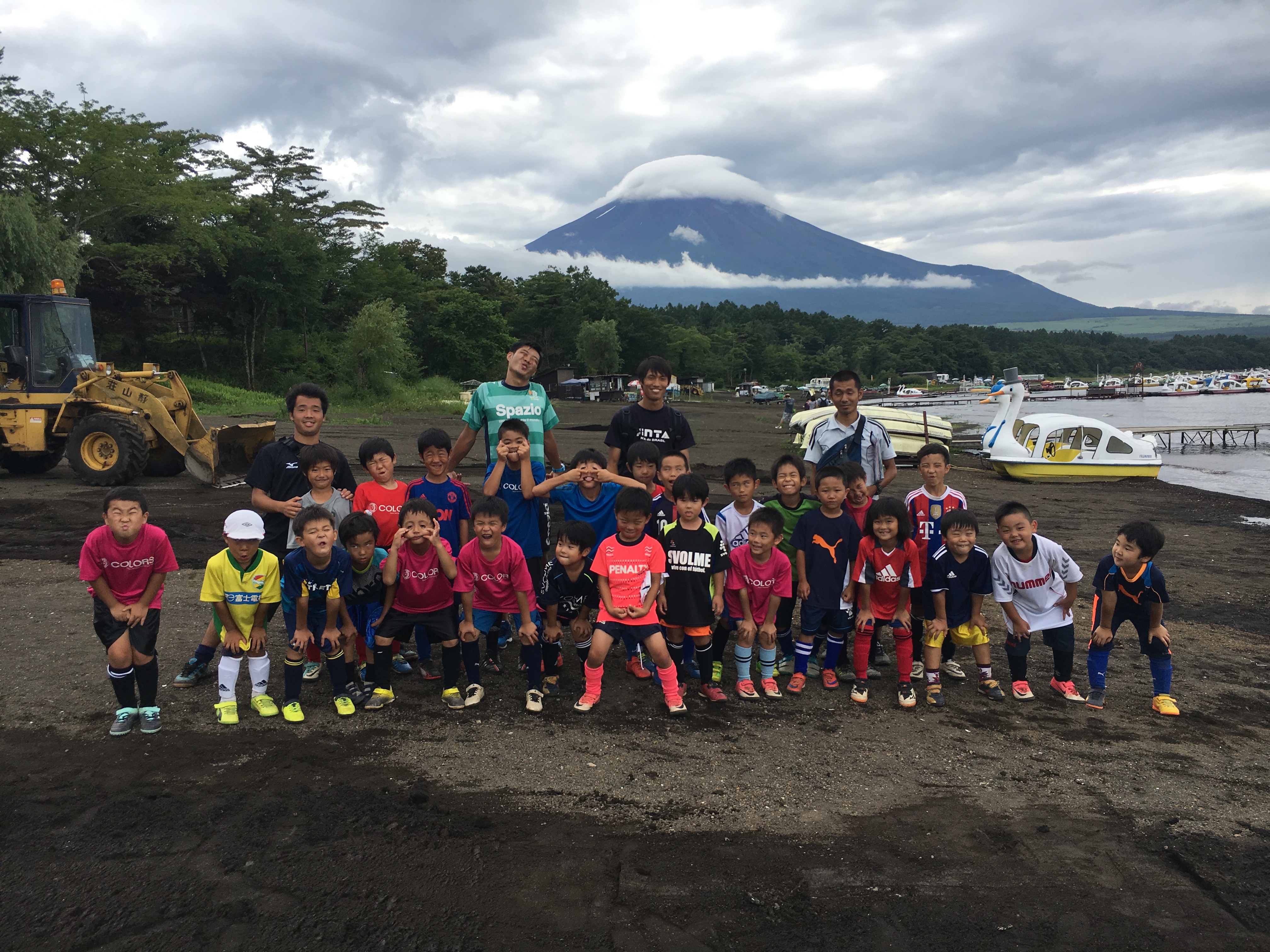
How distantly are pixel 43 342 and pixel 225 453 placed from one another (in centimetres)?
340

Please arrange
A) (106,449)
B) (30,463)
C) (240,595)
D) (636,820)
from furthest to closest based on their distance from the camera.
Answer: (30,463), (106,449), (240,595), (636,820)

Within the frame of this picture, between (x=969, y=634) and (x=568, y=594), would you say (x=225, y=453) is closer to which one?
(x=568, y=594)

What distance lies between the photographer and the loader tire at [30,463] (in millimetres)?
13797

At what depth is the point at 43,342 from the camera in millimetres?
12617

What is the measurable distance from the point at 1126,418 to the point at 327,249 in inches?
2058

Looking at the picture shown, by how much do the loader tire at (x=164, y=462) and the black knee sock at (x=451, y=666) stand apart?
38.6ft

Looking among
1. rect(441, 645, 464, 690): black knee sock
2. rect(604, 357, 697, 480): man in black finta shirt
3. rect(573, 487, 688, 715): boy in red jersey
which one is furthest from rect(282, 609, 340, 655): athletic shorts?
rect(604, 357, 697, 480): man in black finta shirt

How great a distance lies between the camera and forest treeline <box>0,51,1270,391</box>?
2845cm

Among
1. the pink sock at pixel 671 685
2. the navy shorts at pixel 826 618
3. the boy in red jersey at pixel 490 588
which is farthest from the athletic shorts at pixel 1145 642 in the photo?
the boy in red jersey at pixel 490 588

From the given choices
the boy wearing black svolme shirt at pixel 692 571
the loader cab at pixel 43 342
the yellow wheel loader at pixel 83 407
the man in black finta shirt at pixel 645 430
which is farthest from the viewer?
the yellow wheel loader at pixel 83 407

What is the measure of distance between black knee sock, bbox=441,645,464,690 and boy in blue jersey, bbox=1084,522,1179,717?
4072 millimetres

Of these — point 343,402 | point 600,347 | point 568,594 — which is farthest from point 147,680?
point 600,347

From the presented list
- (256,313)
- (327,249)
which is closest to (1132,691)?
(256,313)

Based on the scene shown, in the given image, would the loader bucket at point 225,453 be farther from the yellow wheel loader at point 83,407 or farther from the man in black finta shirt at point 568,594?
the man in black finta shirt at point 568,594
